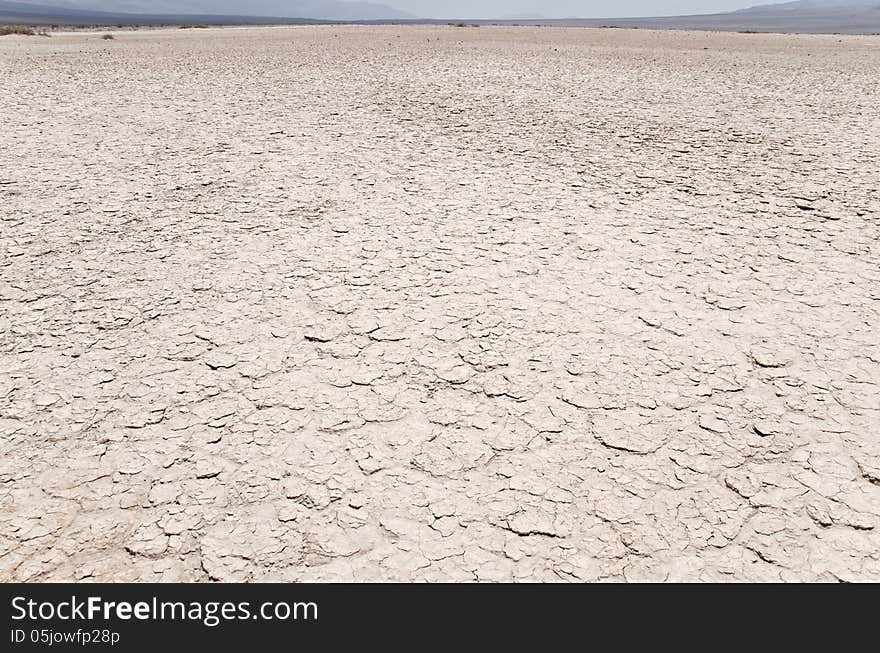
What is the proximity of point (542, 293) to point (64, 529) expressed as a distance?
1.64 meters

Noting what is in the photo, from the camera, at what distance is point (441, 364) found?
1.77 meters

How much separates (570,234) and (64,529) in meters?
2.22

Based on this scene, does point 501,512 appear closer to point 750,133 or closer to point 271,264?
point 271,264

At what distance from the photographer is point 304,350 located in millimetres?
1844

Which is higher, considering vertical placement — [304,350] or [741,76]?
[741,76]

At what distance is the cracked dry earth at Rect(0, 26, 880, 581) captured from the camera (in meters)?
1.21

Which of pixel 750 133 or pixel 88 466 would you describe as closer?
pixel 88 466

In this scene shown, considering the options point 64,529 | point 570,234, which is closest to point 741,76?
point 570,234

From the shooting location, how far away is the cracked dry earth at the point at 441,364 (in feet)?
3.97

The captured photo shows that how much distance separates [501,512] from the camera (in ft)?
4.17
